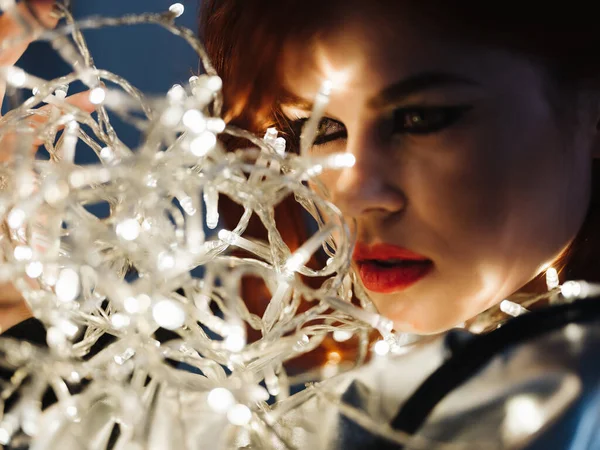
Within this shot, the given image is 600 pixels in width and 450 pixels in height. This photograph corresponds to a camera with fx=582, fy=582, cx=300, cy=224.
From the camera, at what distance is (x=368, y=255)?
1.62 ft

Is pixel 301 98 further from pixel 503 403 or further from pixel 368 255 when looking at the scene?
pixel 503 403

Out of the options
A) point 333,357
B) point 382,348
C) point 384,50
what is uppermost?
point 384,50

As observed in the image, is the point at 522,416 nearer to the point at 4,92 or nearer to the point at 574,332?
the point at 574,332

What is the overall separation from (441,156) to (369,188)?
0.06 meters

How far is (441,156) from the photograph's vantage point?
473mm

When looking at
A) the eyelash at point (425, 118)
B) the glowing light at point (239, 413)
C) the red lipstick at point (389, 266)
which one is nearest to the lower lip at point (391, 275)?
the red lipstick at point (389, 266)

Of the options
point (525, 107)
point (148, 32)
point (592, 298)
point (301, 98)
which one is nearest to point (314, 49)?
point (301, 98)

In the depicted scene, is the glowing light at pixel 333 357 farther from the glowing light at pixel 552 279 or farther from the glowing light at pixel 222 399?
the glowing light at pixel 222 399

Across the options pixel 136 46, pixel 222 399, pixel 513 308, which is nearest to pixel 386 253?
pixel 513 308

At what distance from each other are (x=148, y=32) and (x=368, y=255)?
2.25 ft

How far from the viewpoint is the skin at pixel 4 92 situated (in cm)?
45

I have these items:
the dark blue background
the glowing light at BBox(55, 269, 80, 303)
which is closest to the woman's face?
the glowing light at BBox(55, 269, 80, 303)

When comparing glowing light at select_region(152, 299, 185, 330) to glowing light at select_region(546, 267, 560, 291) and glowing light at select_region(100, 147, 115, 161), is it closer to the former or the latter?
glowing light at select_region(100, 147, 115, 161)

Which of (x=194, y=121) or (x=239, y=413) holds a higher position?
(x=194, y=121)
